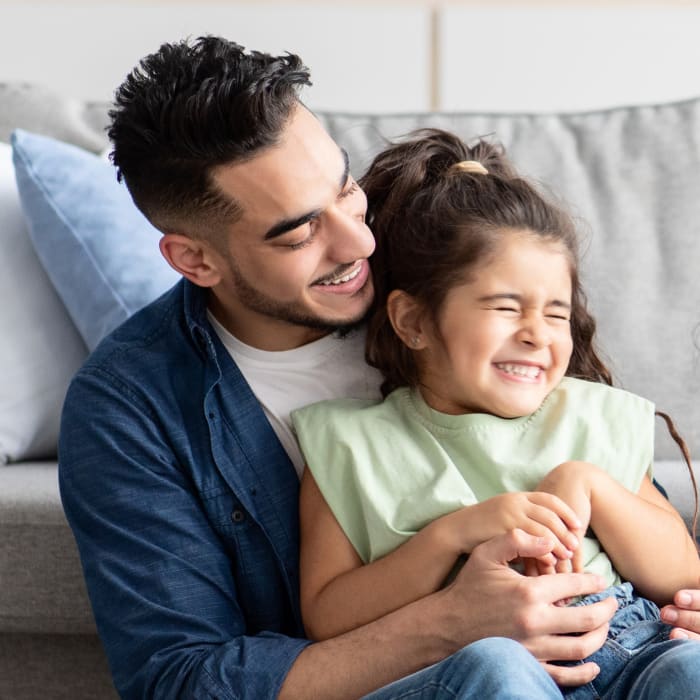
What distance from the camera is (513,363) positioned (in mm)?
1430

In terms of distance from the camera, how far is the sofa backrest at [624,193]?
1.93 meters

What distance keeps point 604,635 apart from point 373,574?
0.89 feet

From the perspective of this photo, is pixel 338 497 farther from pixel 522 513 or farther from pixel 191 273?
pixel 191 273

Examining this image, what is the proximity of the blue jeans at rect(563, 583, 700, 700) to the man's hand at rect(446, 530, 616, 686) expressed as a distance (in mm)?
29

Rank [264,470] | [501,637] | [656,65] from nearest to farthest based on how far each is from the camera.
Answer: [501,637] < [264,470] < [656,65]

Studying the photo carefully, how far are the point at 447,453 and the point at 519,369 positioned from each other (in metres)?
0.14

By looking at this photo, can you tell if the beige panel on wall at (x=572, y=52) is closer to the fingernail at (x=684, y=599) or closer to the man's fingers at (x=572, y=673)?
the fingernail at (x=684, y=599)

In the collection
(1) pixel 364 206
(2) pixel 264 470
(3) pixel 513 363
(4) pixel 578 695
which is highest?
(1) pixel 364 206

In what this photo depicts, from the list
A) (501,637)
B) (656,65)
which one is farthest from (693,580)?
(656,65)

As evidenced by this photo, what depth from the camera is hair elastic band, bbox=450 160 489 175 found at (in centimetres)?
154

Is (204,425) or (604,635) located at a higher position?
(204,425)

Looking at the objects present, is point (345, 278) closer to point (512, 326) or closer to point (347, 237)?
point (347, 237)

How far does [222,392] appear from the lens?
1513 mm

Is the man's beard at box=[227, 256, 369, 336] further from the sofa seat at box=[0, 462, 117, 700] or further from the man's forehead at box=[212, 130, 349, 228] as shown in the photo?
the sofa seat at box=[0, 462, 117, 700]
